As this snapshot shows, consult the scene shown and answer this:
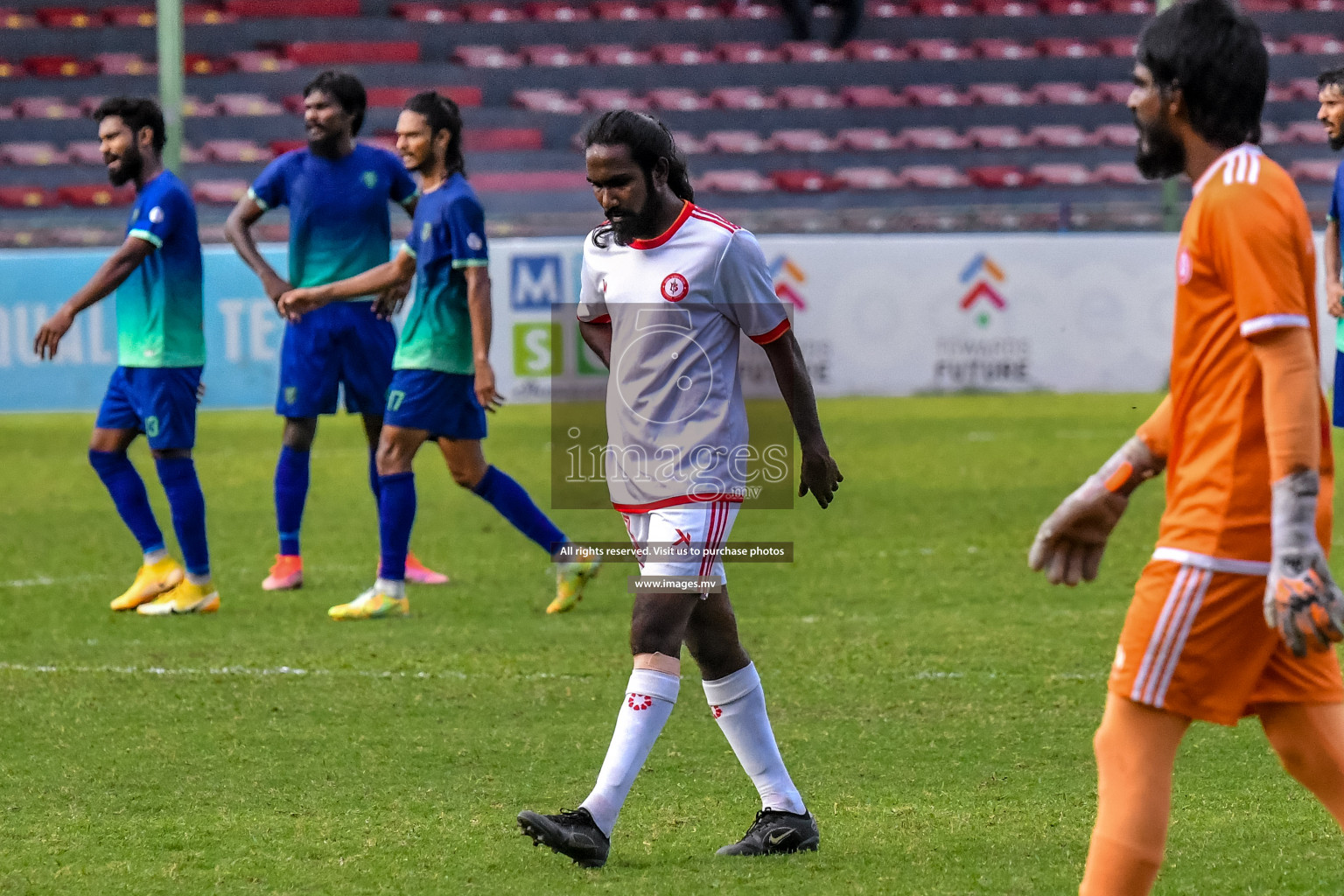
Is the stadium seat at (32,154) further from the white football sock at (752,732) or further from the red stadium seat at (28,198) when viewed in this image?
the white football sock at (752,732)

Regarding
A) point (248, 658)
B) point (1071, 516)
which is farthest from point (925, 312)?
point (1071, 516)

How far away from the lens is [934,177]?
22.9 meters

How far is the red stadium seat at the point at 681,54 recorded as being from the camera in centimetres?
2430

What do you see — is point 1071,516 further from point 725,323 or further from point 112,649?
point 112,649

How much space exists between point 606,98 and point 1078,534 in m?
21.9

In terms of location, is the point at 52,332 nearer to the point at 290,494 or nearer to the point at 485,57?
the point at 290,494

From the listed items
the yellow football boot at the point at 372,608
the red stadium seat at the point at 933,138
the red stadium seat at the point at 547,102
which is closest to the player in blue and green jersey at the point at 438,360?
the yellow football boot at the point at 372,608

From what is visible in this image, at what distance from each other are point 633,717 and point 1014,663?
249 cm

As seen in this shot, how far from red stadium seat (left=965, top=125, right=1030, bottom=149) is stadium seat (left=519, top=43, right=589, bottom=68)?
18.1ft

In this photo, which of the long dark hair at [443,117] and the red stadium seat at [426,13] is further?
the red stadium seat at [426,13]

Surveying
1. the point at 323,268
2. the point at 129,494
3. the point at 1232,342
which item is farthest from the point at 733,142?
the point at 1232,342

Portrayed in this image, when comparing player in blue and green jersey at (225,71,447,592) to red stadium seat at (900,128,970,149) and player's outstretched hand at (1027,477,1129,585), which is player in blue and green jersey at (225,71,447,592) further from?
→ red stadium seat at (900,128,970,149)

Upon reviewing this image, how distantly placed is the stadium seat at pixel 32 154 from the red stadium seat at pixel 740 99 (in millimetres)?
8757

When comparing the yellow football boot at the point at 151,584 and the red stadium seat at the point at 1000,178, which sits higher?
the red stadium seat at the point at 1000,178
